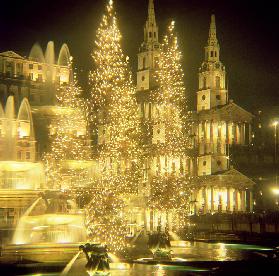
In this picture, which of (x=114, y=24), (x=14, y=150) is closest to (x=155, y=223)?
(x=14, y=150)

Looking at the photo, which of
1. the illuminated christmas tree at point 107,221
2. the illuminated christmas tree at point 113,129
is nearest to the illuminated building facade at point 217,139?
the illuminated christmas tree at point 113,129

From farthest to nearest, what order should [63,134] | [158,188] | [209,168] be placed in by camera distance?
1. [209,168]
2. [158,188]
3. [63,134]

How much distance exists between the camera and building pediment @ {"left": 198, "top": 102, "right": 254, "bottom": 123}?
103769 millimetres

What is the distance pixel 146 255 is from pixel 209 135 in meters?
68.4

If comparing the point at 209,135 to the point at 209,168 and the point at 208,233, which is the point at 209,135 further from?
the point at 208,233

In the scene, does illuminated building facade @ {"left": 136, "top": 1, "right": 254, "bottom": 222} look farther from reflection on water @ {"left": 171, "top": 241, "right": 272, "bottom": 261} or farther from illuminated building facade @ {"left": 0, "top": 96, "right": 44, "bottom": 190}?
reflection on water @ {"left": 171, "top": 241, "right": 272, "bottom": 261}

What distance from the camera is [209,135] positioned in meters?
104

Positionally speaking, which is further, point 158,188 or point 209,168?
point 209,168

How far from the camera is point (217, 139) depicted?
341 feet

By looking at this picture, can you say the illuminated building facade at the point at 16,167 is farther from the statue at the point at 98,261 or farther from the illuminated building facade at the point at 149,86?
the illuminated building facade at the point at 149,86

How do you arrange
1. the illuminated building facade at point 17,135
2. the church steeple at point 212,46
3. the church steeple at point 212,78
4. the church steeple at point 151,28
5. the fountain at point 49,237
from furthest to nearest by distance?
the church steeple at point 212,78 < the church steeple at point 212,46 < the church steeple at point 151,28 < the illuminated building facade at point 17,135 < the fountain at point 49,237

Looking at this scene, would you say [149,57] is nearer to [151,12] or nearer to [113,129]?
[151,12]

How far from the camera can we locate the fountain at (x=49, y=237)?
3362 cm

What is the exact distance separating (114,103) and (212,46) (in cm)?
5415
